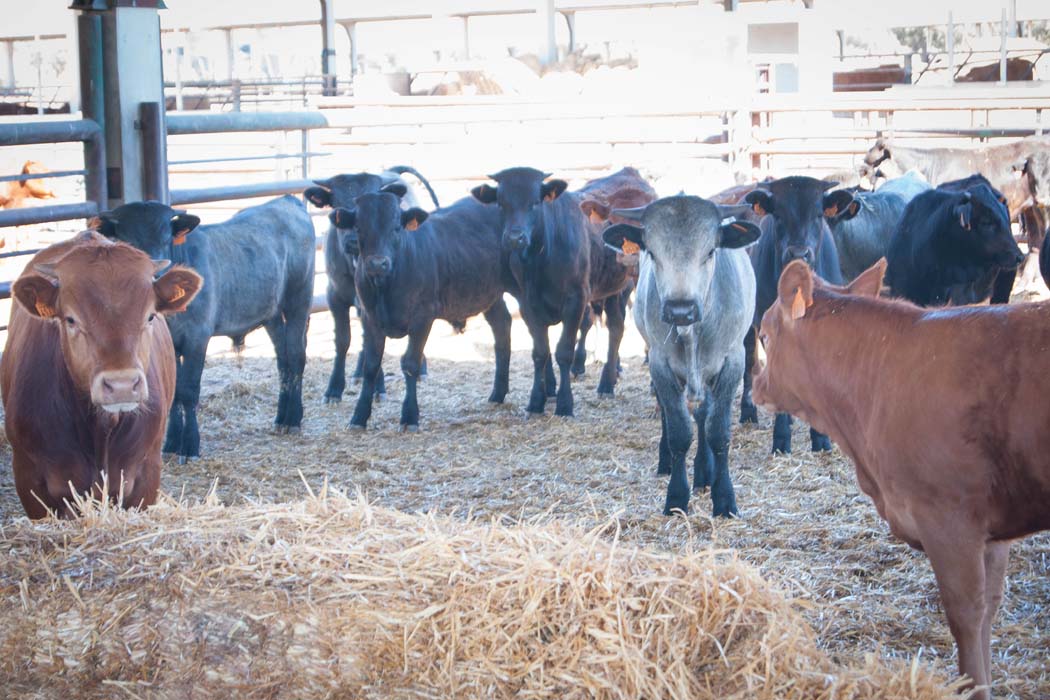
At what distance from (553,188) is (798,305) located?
4435 millimetres

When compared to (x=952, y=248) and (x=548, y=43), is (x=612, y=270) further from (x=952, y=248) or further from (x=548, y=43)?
(x=548, y=43)

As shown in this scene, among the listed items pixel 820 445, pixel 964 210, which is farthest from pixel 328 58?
pixel 820 445

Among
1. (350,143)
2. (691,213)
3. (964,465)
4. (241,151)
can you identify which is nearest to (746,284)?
(691,213)

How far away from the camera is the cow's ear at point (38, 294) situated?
13.5ft

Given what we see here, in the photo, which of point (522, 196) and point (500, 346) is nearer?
point (522, 196)

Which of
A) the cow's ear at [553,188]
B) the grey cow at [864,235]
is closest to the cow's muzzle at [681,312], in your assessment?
the cow's ear at [553,188]

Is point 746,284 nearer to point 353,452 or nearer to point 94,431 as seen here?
point 353,452

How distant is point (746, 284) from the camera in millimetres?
6387

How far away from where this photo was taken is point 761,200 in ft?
23.5

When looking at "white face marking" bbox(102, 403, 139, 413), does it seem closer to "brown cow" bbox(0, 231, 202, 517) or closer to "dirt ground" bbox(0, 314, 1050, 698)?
"brown cow" bbox(0, 231, 202, 517)

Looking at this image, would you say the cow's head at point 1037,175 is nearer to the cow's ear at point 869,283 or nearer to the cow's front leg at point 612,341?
the cow's front leg at point 612,341

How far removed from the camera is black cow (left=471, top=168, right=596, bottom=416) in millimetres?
8305

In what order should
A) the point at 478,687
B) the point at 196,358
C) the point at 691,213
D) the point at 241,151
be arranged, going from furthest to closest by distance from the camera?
the point at 241,151 < the point at 196,358 < the point at 691,213 < the point at 478,687

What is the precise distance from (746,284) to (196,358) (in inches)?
132
